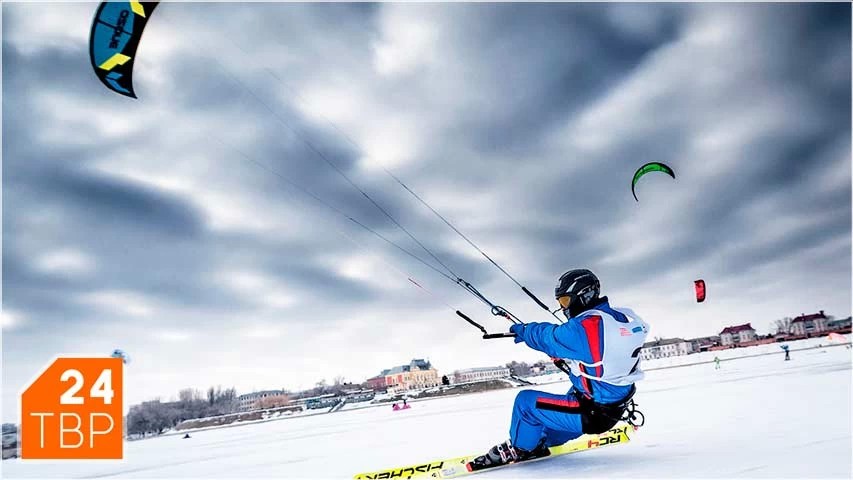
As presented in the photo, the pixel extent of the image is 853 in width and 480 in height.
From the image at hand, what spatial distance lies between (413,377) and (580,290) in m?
141

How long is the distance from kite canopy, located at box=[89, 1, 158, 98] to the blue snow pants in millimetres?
6875

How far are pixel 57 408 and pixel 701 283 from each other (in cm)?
1100

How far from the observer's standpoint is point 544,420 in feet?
14.3

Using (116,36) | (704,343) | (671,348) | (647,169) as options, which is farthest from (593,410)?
(704,343)

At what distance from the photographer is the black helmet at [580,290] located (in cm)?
425

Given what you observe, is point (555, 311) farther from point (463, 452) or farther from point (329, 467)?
point (329, 467)

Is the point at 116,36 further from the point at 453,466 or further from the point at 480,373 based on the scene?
the point at 480,373

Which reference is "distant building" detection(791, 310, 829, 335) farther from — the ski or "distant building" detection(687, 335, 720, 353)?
the ski

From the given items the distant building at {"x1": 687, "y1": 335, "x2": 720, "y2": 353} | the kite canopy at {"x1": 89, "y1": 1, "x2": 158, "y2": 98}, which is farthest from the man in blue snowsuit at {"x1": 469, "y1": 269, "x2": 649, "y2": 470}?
the distant building at {"x1": 687, "y1": 335, "x2": 720, "y2": 353}

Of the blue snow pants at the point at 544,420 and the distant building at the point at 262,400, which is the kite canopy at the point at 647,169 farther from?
the distant building at the point at 262,400

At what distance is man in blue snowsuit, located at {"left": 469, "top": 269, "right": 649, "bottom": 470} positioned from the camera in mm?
3945

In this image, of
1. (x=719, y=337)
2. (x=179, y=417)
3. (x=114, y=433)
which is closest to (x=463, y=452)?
(x=114, y=433)

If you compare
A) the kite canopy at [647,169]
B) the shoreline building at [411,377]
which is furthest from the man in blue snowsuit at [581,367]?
the shoreline building at [411,377]

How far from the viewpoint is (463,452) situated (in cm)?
599
